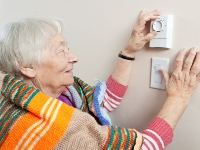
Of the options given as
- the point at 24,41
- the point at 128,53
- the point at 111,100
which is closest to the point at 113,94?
the point at 111,100

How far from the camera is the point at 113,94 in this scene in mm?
986

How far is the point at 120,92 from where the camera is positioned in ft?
3.15

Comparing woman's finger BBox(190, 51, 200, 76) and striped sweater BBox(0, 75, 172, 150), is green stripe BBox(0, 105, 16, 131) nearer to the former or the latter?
striped sweater BBox(0, 75, 172, 150)

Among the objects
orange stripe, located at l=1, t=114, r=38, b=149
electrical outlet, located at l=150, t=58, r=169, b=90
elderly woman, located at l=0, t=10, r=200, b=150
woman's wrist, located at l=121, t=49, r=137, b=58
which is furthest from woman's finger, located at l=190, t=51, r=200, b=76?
orange stripe, located at l=1, t=114, r=38, b=149

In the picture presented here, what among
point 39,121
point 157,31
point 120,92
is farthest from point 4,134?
point 157,31

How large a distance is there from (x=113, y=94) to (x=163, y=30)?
37cm

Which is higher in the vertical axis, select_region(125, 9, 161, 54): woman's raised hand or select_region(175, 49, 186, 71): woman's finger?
select_region(125, 9, 161, 54): woman's raised hand

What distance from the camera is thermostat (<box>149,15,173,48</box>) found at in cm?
75

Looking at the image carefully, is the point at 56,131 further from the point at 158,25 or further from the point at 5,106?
the point at 158,25

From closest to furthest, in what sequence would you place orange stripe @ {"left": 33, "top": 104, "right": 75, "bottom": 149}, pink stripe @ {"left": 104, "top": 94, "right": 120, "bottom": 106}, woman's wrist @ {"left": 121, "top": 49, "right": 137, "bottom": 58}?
orange stripe @ {"left": 33, "top": 104, "right": 75, "bottom": 149} → woman's wrist @ {"left": 121, "top": 49, "right": 137, "bottom": 58} → pink stripe @ {"left": 104, "top": 94, "right": 120, "bottom": 106}

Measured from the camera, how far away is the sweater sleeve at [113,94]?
0.96 meters

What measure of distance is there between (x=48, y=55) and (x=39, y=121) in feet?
0.91

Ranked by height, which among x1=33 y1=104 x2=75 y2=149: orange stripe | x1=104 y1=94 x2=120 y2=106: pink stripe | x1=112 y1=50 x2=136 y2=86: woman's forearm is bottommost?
x1=104 y1=94 x2=120 y2=106: pink stripe

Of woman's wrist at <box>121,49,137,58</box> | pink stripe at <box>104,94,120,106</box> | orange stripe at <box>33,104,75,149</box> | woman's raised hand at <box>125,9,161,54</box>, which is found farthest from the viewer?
pink stripe at <box>104,94,120,106</box>
